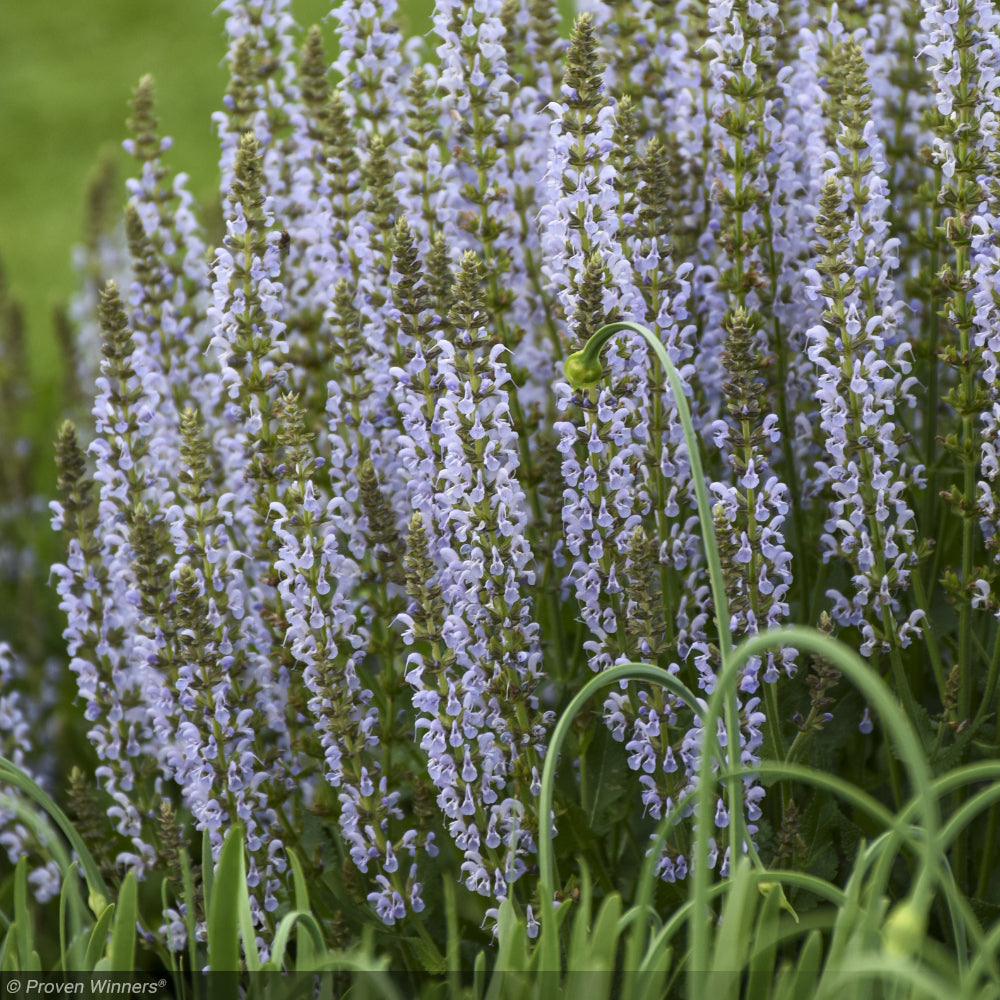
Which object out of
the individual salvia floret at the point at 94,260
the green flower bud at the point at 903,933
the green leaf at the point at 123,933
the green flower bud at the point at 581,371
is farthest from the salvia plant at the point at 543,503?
the individual salvia floret at the point at 94,260

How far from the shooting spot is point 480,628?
233 cm

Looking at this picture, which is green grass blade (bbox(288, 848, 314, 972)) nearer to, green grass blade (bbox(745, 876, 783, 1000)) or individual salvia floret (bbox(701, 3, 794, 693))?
green grass blade (bbox(745, 876, 783, 1000))

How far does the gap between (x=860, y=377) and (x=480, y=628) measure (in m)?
0.91

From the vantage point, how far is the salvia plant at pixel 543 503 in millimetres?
2369

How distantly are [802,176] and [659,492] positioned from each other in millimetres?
1057

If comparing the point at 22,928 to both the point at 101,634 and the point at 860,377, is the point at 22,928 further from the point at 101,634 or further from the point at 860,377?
the point at 860,377

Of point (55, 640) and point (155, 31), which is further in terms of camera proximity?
point (155, 31)

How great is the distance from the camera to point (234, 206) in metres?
2.59

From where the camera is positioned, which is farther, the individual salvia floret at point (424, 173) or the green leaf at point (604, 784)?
the individual salvia floret at point (424, 173)

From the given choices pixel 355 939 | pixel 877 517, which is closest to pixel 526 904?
pixel 355 939

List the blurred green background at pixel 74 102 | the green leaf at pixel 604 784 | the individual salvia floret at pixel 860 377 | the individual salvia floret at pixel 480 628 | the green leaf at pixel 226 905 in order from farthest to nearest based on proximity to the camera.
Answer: the blurred green background at pixel 74 102 < the green leaf at pixel 604 784 < the individual salvia floret at pixel 860 377 < the individual salvia floret at pixel 480 628 < the green leaf at pixel 226 905

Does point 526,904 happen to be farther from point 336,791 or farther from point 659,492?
point 659,492

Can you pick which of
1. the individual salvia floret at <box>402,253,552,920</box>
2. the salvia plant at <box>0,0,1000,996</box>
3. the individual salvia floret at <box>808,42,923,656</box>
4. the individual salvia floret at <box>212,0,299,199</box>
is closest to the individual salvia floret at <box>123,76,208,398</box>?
the salvia plant at <box>0,0,1000,996</box>

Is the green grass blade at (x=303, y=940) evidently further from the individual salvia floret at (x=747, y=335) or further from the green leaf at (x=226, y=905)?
the individual salvia floret at (x=747, y=335)
